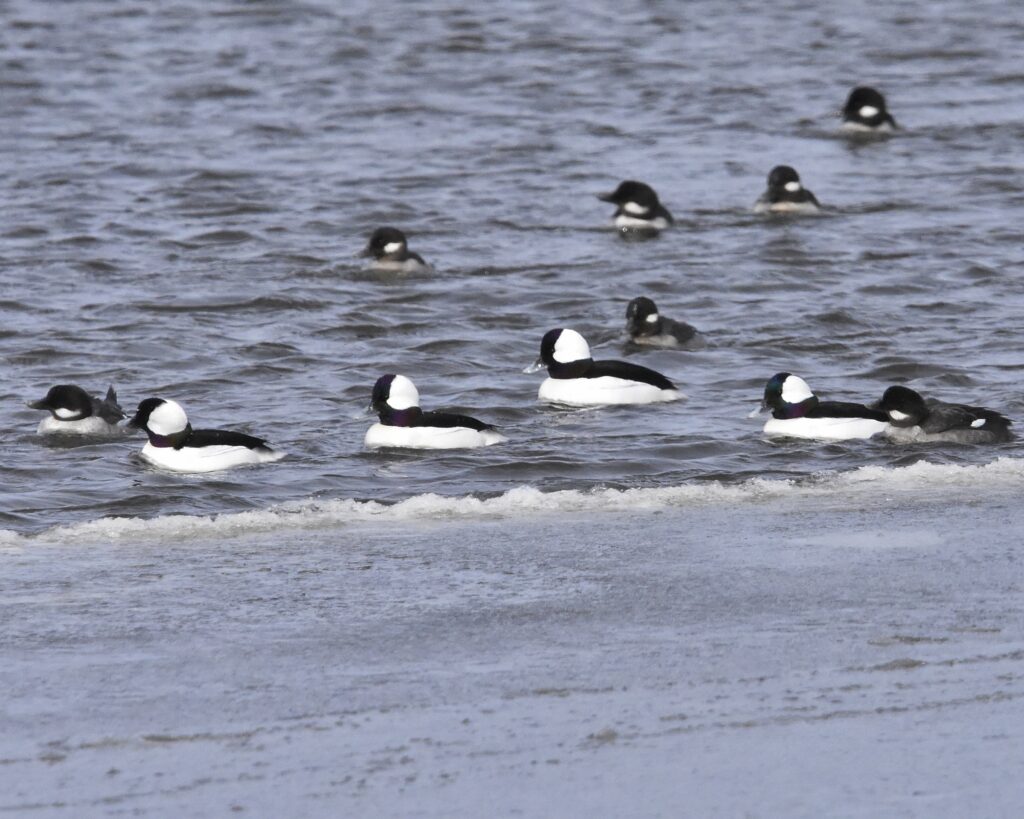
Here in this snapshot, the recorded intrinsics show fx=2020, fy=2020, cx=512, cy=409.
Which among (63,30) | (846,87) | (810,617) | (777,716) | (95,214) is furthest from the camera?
(63,30)

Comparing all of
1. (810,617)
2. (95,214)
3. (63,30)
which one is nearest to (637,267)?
(95,214)

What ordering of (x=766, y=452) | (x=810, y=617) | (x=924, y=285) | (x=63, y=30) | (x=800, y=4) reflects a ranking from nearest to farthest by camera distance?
(x=810, y=617)
(x=766, y=452)
(x=924, y=285)
(x=63, y=30)
(x=800, y=4)

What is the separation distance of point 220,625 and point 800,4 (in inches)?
1137

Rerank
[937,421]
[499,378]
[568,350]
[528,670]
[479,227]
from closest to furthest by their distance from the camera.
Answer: [528,670] → [937,421] → [568,350] → [499,378] → [479,227]

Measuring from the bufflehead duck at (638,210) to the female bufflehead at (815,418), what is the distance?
7.19 metres

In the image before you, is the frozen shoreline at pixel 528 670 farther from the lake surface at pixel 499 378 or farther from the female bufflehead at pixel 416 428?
the female bufflehead at pixel 416 428

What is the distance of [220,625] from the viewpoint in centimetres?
748

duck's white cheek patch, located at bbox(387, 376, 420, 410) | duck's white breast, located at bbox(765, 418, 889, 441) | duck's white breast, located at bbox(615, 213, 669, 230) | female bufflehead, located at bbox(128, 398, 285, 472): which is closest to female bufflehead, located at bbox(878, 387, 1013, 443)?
duck's white breast, located at bbox(765, 418, 889, 441)

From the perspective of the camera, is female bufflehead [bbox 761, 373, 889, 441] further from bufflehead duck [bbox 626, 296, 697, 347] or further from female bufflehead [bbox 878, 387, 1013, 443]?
bufflehead duck [bbox 626, 296, 697, 347]

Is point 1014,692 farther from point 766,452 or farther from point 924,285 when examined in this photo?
point 924,285

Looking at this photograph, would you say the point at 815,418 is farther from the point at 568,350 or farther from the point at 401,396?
the point at 401,396

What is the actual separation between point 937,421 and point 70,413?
510 centimetres

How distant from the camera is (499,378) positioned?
14195mm

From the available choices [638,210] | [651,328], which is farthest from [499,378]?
[638,210]
